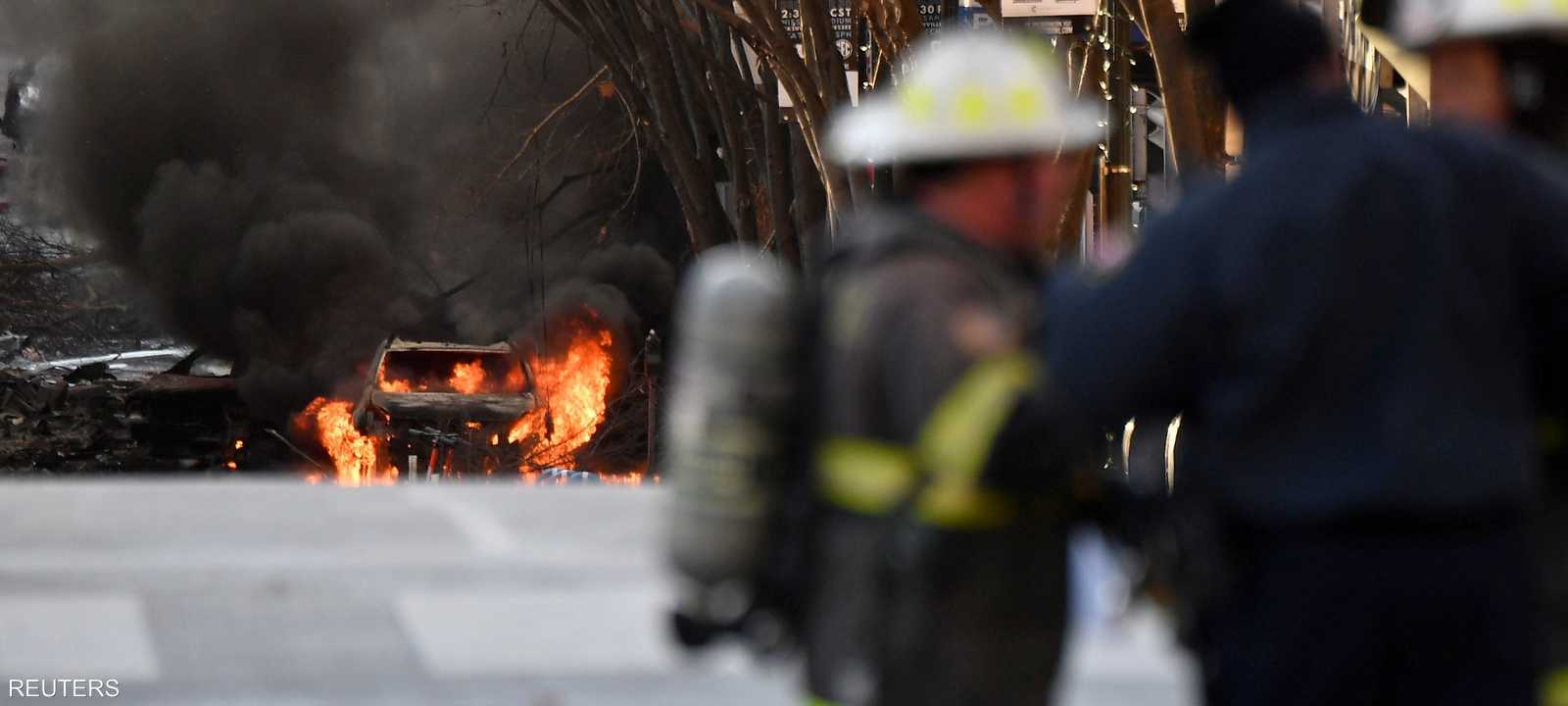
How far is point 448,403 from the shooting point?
31.5 meters

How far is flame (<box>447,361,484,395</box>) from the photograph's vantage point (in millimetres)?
31891

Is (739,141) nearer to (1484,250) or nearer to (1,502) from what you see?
(1,502)

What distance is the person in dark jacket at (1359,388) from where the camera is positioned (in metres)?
2.46

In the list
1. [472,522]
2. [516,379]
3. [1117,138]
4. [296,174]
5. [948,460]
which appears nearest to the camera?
[948,460]

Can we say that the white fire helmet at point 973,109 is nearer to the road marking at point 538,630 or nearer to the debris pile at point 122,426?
the road marking at point 538,630

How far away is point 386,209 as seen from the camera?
46.3 m

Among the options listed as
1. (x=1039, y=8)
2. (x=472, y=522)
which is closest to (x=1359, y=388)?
(x=472, y=522)

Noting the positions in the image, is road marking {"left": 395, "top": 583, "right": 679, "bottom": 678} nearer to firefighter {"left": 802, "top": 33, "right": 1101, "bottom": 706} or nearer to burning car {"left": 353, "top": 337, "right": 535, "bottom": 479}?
firefighter {"left": 802, "top": 33, "right": 1101, "bottom": 706}

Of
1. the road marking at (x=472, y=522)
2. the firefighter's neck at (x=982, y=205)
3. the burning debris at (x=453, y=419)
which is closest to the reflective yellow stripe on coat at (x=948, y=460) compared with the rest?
the firefighter's neck at (x=982, y=205)

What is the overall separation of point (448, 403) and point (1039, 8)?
17857 millimetres

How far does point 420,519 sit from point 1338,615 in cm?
651

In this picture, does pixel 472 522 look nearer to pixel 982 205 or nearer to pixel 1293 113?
pixel 982 205

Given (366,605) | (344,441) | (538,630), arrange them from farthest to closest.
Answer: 1. (344,441)
2. (366,605)
3. (538,630)

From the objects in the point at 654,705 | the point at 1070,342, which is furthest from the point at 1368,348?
the point at 654,705
